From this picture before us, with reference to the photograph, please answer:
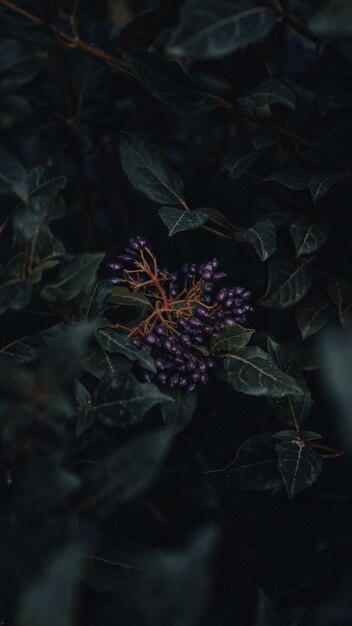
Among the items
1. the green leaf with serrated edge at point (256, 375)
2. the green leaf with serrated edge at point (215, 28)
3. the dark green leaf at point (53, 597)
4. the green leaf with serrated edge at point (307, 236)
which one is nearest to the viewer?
the dark green leaf at point (53, 597)

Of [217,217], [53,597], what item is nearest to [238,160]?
[217,217]

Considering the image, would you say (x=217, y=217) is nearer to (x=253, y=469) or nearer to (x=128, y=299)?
(x=128, y=299)

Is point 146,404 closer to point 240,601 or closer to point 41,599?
point 41,599

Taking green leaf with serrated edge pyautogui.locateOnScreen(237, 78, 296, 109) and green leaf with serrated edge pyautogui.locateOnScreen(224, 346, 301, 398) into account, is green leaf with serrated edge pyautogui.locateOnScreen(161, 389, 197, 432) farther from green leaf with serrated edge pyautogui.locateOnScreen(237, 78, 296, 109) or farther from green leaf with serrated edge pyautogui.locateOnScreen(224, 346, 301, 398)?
green leaf with serrated edge pyautogui.locateOnScreen(237, 78, 296, 109)

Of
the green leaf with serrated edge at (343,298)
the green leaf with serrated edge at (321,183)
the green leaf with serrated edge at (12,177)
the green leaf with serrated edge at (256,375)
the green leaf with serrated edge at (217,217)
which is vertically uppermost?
the green leaf with serrated edge at (12,177)

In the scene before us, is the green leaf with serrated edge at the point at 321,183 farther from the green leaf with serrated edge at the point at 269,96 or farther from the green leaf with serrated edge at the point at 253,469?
the green leaf with serrated edge at the point at 253,469

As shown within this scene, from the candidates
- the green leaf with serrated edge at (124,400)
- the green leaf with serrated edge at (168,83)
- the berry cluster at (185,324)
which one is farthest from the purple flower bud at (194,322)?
the green leaf with serrated edge at (168,83)

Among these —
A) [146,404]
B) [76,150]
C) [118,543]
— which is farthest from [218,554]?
[76,150]
